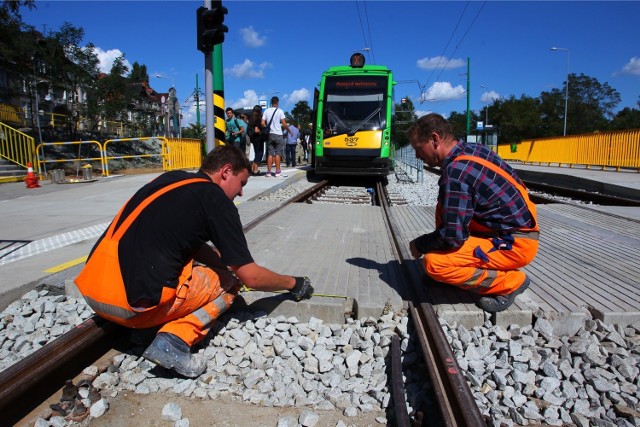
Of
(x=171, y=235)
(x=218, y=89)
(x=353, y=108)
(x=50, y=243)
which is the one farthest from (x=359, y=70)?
(x=171, y=235)

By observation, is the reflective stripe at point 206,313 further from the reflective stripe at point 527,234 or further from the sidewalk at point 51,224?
the reflective stripe at point 527,234

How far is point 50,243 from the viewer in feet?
19.0

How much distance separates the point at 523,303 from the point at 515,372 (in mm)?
820

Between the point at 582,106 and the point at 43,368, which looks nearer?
the point at 43,368

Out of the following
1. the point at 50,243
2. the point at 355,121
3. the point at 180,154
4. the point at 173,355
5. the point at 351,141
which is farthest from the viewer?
the point at 180,154

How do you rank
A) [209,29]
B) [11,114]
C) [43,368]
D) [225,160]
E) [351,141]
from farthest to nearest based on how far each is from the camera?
1. [11,114]
2. [351,141]
3. [209,29]
4. [225,160]
5. [43,368]

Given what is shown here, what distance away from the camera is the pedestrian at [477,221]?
3182mm

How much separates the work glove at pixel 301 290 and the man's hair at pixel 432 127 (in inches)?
54.7

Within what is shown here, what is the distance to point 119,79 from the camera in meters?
23.5

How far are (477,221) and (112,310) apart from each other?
2550mm

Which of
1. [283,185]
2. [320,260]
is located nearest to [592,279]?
[320,260]

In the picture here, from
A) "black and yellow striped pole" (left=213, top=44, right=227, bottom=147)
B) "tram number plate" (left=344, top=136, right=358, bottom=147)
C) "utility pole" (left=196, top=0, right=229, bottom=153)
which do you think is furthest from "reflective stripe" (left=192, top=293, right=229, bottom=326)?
"tram number plate" (left=344, top=136, right=358, bottom=147)

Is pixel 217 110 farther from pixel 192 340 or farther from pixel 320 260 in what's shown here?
pixel 192 340

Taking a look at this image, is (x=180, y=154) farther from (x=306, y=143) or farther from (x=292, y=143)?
(x=306, y=143)
